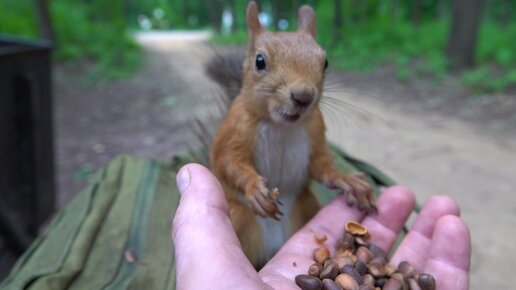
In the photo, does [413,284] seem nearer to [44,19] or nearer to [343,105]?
[343,105]

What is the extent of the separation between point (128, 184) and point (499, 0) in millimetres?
13840

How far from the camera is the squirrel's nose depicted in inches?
45.5

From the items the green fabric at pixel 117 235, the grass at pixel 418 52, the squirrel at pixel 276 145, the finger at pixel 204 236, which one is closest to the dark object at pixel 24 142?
the green fabric at pixel 117 235

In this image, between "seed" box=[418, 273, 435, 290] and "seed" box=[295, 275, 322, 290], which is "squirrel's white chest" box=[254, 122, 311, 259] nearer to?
"seed" box=[295, 275, 322, 290]

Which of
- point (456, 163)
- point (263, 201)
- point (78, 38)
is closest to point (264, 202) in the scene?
point (263, 201)

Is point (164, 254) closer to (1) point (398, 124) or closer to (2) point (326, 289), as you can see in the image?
(2) point (326, 289)

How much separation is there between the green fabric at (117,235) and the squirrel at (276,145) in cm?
32

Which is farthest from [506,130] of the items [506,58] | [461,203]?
[506,58]

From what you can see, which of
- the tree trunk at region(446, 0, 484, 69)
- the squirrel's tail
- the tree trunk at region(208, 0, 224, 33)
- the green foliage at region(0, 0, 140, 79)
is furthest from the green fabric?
the tree trunk at region(208, 0, 224, 33)

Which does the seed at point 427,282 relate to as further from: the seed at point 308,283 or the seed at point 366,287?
the seed at point 308,283

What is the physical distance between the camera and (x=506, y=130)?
3764 millimetres

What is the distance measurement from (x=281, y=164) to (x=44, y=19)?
5308mm

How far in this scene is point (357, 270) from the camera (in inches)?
50.2

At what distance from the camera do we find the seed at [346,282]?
1.16 meters
